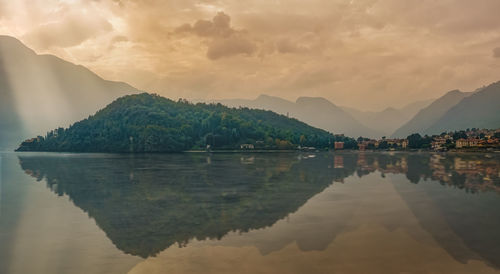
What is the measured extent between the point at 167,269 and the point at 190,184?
114 ft

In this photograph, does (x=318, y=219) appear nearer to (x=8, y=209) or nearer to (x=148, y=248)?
(x=148, y=248)

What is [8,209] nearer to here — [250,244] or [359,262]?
[250,244]

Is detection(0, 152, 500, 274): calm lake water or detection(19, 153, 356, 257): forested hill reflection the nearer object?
detection(0, 152, 500, 274): calm lake water

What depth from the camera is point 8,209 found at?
36.1 meters

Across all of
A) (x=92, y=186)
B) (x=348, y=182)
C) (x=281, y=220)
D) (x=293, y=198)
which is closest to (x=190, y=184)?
(x=92, y=186)

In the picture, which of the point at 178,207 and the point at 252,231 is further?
the point at 178,207

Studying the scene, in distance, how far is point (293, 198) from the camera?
40.4 m

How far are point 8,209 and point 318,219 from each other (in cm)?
2781

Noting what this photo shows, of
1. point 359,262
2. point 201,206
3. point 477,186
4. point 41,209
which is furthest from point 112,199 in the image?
point 477,186

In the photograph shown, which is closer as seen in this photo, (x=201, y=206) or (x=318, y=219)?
(x=318, y=219)

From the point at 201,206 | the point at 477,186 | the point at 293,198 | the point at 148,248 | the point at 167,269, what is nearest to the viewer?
the point at 167,269

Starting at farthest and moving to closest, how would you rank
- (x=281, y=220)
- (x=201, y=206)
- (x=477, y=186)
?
(x=477, y=186), (x=201, y=206), (x=281, y=220)

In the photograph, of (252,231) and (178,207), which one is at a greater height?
(178,207)

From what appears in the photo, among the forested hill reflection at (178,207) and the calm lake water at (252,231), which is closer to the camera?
the calm lake water at (252,231)
